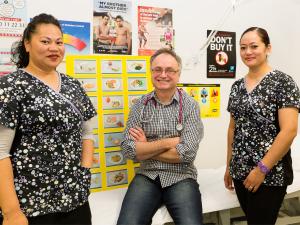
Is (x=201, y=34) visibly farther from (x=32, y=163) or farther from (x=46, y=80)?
(x=32, y=163)

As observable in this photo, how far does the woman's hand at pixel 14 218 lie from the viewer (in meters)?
1.09

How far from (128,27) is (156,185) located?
103cm

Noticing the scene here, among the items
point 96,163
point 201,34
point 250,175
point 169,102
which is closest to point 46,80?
point 169,102

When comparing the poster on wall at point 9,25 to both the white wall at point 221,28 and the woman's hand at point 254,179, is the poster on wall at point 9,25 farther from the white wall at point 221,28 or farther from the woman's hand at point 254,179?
the woman's hand at point 254,179

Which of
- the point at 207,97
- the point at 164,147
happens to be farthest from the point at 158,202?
the point at 207,97

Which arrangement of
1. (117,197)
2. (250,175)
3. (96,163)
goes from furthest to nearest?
(96,163), (117,197), (250,175)

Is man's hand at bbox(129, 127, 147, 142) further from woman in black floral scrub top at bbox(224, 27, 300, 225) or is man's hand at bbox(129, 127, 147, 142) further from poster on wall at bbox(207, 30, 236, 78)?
poster on wall at bbox(207, 30, 236, 78)

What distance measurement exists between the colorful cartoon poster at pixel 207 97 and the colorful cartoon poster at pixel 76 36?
77cm

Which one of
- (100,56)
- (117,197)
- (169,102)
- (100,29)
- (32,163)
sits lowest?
(117,197)

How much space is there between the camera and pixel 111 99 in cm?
200

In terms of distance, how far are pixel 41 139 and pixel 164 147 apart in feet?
2.14

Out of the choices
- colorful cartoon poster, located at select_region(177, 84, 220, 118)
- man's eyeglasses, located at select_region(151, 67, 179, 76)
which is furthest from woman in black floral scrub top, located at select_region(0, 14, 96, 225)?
colorful cartoon poster, located at select_region(177, 84, 220, 118)

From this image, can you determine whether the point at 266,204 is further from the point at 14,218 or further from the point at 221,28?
the point at 221,28

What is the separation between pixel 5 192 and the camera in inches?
42.9
